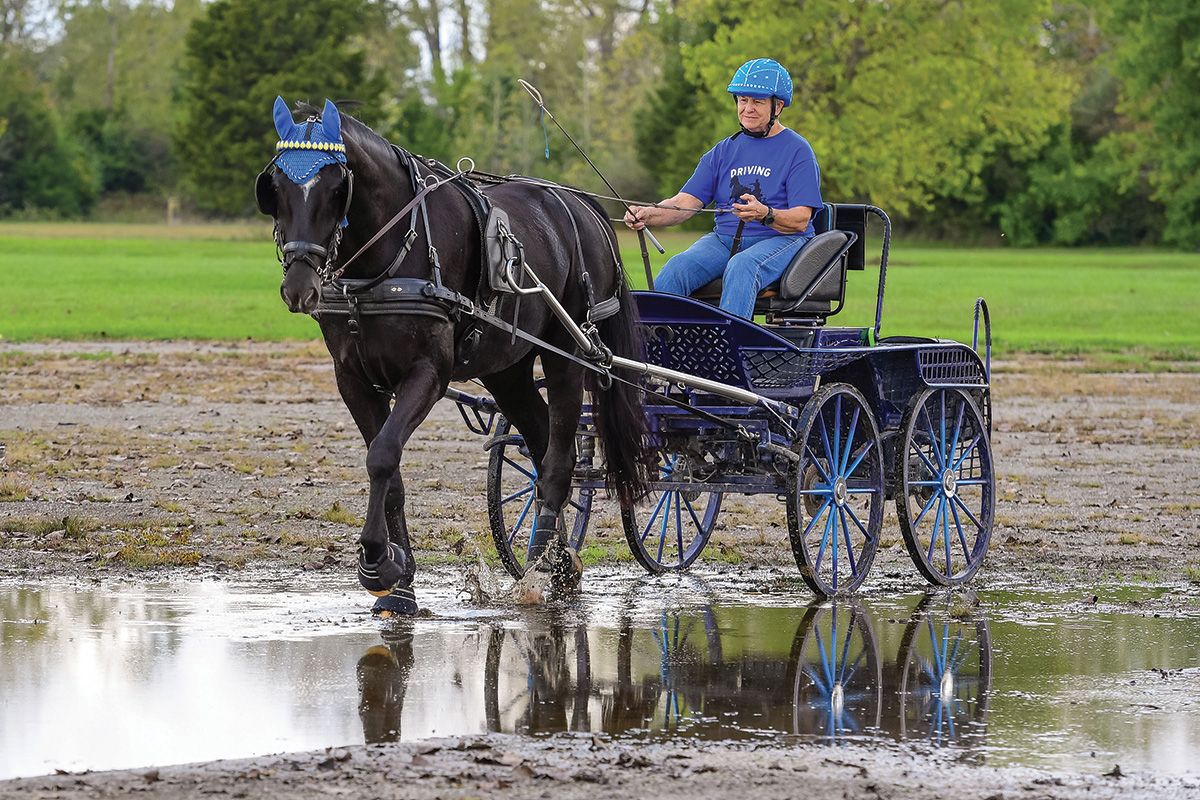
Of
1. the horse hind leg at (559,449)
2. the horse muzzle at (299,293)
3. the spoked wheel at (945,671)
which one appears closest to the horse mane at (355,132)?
the horse muzzle at (299,293)

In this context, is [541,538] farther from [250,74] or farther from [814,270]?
[250,74]

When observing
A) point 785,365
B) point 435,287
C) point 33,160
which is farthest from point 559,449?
point 33,160

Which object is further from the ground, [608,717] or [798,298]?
[798,298]

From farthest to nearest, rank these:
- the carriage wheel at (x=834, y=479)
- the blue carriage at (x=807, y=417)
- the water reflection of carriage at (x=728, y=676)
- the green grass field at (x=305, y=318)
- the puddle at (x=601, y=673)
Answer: the green grass field at (x=305, y=318) < the blue carriage at (x=807, y=417) < the carriage wheel at (x=834, y=479) < the water reflection of carriage at (x=728, y=676) < the puddle at (x=601, y=673)

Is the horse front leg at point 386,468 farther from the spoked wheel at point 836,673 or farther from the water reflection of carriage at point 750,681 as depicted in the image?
the spoked wheel at point 836,673

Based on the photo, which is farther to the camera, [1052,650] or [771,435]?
[771,435]

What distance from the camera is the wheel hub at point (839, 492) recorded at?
7.54 meters

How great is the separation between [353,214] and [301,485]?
458cm

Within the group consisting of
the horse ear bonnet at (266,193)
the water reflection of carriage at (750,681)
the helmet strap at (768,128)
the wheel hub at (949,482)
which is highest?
the helmet strap at (768,128)

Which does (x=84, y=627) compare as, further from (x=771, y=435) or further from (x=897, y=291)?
(x=897, y=291)

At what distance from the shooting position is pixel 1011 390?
1792 centimetres

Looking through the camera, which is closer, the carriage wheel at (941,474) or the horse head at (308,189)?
the horse head at (308,189)

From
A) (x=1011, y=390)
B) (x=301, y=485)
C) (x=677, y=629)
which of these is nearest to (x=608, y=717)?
(x=677, y=629)

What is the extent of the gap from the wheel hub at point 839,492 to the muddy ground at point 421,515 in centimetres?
75
